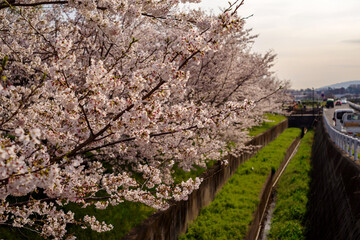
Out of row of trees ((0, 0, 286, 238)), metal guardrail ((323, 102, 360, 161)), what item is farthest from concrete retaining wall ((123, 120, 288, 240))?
metal guardrail ((323, 102, 360, 161))

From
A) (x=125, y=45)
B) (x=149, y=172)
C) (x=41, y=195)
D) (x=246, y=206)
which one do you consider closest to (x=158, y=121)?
(x=149, y=172)

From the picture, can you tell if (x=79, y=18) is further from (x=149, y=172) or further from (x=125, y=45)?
(x=149, y=172)

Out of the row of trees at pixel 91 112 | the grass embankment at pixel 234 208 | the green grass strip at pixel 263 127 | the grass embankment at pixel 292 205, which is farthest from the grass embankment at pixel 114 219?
the green grass strip at pixel 263 127

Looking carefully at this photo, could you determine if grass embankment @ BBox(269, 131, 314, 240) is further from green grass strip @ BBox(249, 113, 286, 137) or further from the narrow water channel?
green grass strip @ BBox(249, 113, 286, 137)

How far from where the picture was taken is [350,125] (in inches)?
917

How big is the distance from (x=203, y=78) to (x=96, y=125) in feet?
23.2

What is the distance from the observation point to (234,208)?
1296 centimetres

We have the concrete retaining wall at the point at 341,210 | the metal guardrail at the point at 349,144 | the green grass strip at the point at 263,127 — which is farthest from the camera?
the green grass strip at the point at 263,127

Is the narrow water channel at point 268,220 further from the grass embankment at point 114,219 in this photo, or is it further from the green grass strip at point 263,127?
the grass embankment at point 114,219

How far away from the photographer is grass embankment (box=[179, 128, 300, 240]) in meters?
10.7

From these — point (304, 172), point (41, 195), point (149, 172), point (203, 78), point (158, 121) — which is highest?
point (203, 78)

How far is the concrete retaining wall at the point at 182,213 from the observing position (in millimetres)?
7752

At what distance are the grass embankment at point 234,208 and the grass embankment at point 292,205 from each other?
166 centimetres

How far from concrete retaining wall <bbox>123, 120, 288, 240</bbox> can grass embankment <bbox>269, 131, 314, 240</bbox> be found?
3372 millimetres
